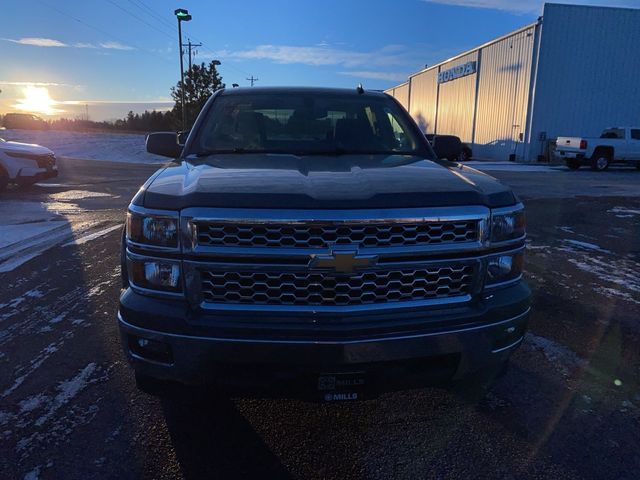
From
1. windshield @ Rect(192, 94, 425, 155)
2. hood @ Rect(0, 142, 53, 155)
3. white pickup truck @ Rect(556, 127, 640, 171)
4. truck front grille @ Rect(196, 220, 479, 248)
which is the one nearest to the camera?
truck front grille @ Rect(196, 220, 479, 248)

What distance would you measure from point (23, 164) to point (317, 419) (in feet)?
38.3

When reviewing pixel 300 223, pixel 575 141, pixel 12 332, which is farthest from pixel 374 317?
pixel 575 141

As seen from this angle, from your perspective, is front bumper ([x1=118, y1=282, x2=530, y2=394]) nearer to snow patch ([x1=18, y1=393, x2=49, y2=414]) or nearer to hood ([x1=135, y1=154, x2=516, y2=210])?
hood ([x1=135, y1=154, x2=516, y2=210])

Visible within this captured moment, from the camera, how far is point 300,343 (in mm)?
2068

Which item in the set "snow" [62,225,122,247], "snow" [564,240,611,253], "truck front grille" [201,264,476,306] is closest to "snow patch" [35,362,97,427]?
"truck front grille" [201,264,476,306]

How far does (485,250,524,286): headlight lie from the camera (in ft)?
7.67

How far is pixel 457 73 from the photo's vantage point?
37.3m

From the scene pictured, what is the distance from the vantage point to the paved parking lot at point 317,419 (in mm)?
2357

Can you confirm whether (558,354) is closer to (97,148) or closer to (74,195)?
(74,195)

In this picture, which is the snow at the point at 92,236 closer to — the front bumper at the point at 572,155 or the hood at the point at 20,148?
the hood at the point at 20,148

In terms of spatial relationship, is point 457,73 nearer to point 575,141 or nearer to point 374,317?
point 575,141

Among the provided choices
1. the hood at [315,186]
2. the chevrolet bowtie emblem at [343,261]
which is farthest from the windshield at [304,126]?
the chevrolet bowtie emblem at [343,261]

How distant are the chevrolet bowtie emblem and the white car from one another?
1187 centimetres

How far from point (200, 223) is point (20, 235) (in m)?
6.14
